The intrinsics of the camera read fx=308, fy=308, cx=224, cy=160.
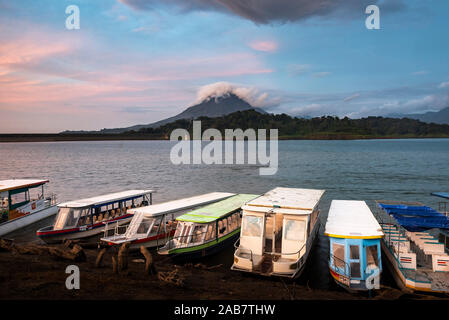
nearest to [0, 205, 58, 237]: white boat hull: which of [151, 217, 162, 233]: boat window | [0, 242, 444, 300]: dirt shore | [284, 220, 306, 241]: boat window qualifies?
[0, 242, 444, 300]: dirt shore

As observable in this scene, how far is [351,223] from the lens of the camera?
17969 millimetres

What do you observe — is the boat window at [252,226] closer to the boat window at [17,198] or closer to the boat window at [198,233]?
the boat window at [198,233]

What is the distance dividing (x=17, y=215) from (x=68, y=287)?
22274 mm

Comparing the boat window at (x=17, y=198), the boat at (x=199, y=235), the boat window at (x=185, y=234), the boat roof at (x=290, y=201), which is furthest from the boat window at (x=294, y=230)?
the boat window at (x=17, y=198)

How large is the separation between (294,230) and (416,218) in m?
7.92

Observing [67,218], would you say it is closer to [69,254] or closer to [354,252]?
[69,254]

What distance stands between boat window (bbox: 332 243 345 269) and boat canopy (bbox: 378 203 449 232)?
5304 mm

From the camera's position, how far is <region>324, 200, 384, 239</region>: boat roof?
1592cm

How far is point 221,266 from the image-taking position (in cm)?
2028

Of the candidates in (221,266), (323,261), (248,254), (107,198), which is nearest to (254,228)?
(248,254)

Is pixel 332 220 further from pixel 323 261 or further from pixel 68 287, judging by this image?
pixel 68 287

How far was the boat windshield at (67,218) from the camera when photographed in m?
23.8

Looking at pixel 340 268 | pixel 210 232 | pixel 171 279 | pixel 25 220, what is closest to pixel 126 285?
pixel 171 279

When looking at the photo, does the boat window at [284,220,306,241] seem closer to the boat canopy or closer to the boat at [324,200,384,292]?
the boat at [324,200,384,292]
